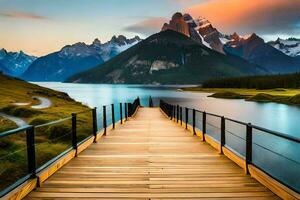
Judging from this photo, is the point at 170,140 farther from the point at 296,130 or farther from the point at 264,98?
the point at 264,98

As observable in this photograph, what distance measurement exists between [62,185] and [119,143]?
5993mm

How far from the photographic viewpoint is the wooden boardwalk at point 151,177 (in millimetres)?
6383

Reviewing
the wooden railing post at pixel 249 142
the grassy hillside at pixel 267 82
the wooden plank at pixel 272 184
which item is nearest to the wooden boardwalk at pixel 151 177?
the wooden plank at pixel 272 184

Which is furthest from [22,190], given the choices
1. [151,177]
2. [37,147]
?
[37,147]

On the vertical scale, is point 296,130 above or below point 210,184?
below

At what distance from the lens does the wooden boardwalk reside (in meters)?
6.38

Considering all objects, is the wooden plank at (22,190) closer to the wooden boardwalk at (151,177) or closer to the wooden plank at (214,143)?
the wooden boardwalk at (151,177)

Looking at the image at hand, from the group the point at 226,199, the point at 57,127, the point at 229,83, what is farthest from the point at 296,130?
the point at 229,83

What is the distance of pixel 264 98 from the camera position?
98.0 m

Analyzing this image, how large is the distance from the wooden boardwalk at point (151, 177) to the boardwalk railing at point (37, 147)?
0.37 m

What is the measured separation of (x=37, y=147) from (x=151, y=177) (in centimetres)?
1916

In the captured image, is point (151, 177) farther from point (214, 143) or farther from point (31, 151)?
point (214, 143)

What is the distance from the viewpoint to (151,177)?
7617mm

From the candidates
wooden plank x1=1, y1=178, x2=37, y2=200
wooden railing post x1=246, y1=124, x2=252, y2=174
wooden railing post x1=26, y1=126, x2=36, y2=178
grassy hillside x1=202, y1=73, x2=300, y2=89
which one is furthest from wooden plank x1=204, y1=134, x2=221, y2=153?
grassy hillside x1=202, y1=73, x2=300, y2=89
